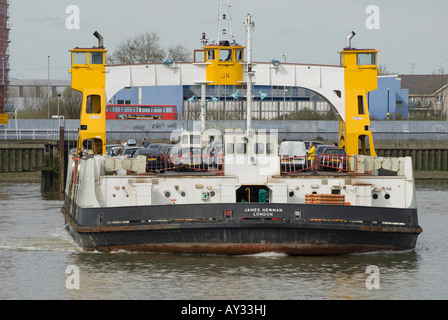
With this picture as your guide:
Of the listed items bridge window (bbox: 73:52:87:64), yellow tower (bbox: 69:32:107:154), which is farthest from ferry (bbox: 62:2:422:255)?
bridge window (bbox: 73:52:87:64)

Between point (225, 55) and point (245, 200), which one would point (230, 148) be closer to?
point (245, 200)

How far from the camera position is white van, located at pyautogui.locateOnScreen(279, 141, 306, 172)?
2638 centimetres

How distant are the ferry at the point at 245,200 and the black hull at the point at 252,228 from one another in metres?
0.03

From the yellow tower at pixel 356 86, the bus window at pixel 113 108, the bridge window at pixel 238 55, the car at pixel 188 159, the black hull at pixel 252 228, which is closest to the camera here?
the black hull at pixel 252 228

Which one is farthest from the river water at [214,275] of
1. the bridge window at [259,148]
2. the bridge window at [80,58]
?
the bridge window at [80,58]

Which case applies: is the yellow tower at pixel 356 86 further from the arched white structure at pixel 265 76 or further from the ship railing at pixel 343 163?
the ship railing at pixel 343 163

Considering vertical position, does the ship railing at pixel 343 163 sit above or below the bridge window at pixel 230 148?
below

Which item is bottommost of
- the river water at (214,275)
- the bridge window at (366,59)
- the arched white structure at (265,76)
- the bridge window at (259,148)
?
the river water at (214,275)

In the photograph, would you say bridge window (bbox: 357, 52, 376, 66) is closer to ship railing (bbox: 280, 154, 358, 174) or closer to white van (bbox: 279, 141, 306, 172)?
ship railing (bbox: 280, 154, 358, 174)

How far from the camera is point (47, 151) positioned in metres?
52.6

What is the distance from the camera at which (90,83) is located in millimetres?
29000

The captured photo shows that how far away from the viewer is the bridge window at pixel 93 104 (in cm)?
2904

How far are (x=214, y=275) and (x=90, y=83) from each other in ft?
33.2

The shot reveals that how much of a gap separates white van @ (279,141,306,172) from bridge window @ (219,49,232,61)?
144 inches
